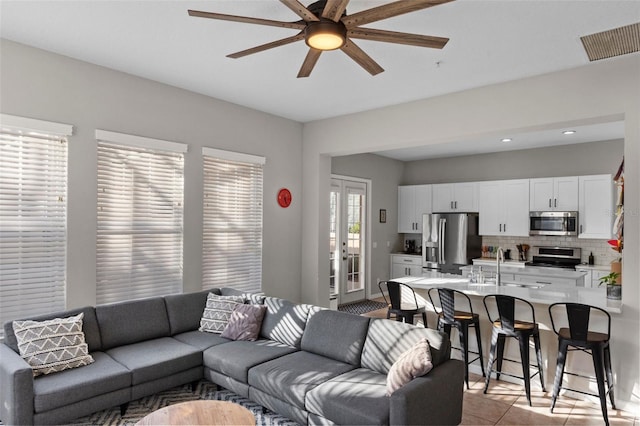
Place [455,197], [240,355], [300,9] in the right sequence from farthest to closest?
1. [455,197]
2. [240,355]
3. [300,9]

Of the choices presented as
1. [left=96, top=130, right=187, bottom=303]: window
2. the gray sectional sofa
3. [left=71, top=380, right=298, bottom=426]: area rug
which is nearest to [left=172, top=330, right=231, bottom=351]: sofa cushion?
the gray sectional sofa

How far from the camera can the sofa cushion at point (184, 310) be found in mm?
4020

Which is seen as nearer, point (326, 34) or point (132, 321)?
point (326, 34)

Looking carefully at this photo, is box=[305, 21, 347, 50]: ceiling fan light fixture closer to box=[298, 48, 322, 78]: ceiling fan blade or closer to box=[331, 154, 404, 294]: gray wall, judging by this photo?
box=[298, 48, 322, 78]: ceiling fan blade

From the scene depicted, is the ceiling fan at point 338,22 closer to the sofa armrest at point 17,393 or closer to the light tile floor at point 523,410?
the sofa armrest at point 17,393

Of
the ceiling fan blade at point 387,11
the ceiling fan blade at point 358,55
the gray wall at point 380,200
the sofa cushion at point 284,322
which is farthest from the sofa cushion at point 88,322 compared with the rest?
the gray wall at point 380,200

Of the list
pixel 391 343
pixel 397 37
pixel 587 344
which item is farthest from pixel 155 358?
pixel 587 344

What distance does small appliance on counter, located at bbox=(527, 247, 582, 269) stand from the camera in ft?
21.0

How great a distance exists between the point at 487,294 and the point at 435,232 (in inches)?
153

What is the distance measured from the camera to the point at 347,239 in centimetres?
743

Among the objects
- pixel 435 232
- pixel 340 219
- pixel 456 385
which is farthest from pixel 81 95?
pixel 435 232

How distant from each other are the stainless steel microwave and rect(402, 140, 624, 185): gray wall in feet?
2.59

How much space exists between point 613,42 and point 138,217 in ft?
14.8

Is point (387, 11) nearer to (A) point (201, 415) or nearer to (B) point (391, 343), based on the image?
(B) point (391, 343)
